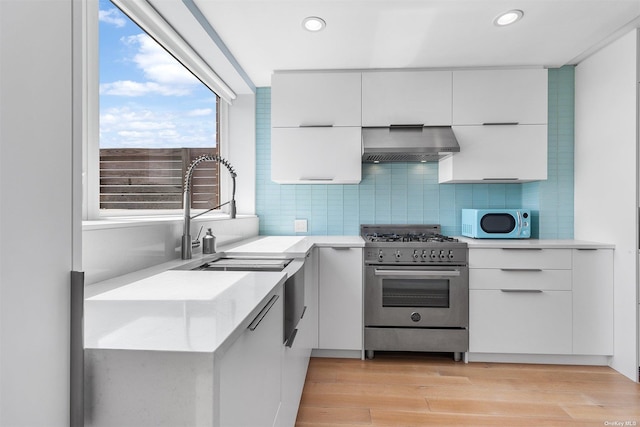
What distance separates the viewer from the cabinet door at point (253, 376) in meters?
0.75

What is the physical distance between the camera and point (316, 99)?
2859 mm

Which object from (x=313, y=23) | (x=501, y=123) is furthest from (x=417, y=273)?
(x=313, y=23)

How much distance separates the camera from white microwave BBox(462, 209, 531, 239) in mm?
2811

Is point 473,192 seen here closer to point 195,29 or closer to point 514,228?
point 514,228

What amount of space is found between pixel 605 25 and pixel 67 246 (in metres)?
3.08

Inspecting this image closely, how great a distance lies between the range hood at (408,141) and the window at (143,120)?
135 cm

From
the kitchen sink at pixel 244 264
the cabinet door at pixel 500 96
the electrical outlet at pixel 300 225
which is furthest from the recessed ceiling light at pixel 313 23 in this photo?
the electrical outlet at pixel 300 225

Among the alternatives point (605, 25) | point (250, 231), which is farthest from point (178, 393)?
point (605, 25)

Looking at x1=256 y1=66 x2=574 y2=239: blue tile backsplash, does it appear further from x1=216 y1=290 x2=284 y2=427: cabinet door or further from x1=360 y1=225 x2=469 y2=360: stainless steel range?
x1=216 y1=290 x2=284 y2=427: cabinet door

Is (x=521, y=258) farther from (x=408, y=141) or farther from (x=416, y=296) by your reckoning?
(x=408, y=141)

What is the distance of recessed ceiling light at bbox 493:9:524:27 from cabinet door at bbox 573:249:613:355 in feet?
5.38

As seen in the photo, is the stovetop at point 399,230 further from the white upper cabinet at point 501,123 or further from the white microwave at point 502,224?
the white upper cabinet at point 501,123

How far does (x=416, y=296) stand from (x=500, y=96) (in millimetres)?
1696

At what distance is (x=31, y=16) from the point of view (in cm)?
51
